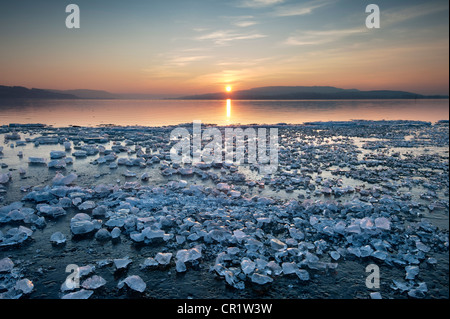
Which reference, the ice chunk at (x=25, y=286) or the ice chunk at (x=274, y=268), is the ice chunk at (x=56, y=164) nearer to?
the ice chunk at (x=25, y=286)

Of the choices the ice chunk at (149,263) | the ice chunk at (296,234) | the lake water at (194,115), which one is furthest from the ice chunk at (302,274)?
the lake water at (194,115)

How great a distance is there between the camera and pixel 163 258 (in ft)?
12.0

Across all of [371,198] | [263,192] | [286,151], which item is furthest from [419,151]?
[263,192]

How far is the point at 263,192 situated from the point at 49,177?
615 cm

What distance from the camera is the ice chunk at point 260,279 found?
3.29 m

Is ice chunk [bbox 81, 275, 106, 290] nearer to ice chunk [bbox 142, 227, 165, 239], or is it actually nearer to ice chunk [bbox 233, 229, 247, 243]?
ice chunk [bbox 142, 227, 165, 239]

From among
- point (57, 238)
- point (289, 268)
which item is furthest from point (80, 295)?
point (289, 268)

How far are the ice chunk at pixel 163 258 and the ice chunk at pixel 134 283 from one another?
46cm

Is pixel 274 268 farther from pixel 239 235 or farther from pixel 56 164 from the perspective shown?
pixel 56 164

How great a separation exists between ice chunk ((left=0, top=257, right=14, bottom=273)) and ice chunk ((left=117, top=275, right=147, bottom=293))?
62.8 inches

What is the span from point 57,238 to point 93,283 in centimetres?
142
